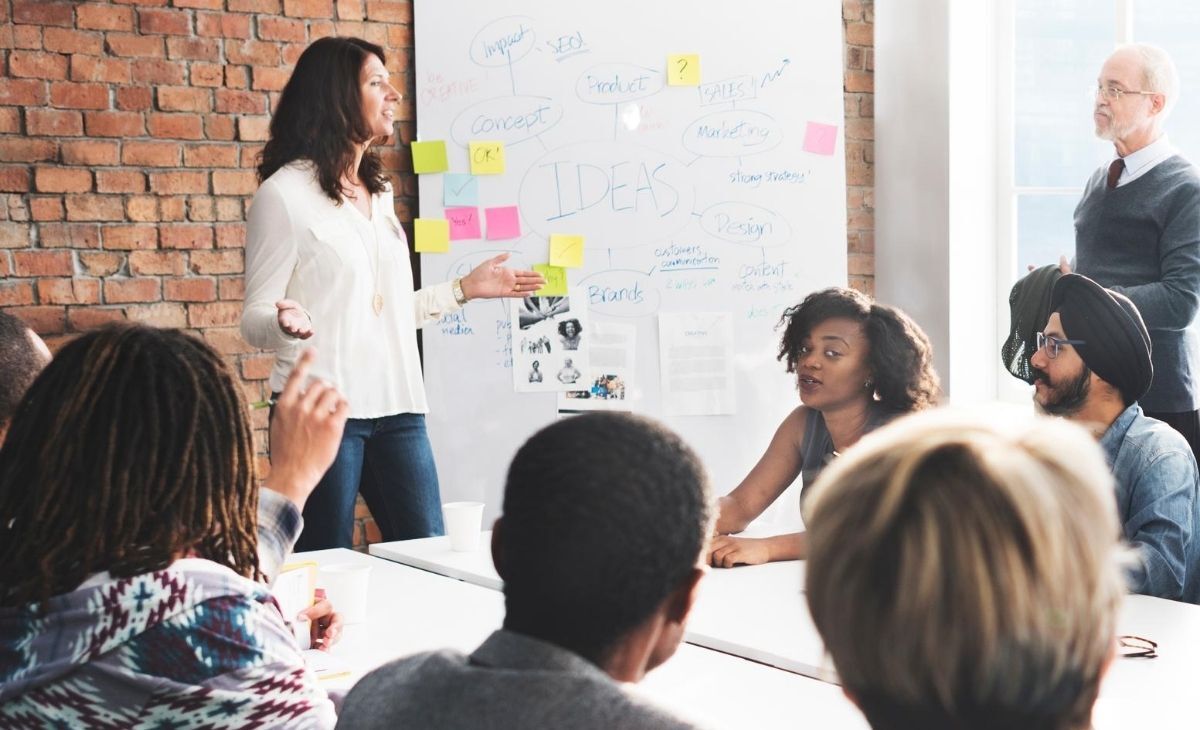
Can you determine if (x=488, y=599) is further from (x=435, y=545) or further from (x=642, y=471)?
(x=642, y=471)

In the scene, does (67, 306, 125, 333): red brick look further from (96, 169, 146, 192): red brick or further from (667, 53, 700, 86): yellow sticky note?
(667, 53, 700, 86): yellow sticky note

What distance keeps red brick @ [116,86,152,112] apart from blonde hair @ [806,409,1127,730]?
3.18 meters

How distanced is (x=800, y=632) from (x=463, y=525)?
858 millimetres

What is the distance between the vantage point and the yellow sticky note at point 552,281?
3.87 metres

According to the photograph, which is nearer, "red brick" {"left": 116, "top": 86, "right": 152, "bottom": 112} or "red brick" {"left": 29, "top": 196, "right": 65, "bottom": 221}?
"red brick" {"left": 29, "top": 196, "right": 65, "bottom": 221}

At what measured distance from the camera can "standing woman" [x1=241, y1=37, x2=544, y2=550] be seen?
292 cm

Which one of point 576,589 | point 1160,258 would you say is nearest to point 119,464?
point 576,589

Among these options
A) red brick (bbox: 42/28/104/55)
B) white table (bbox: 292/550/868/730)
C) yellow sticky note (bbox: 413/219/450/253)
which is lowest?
white table (bbox: 292/550/868/730)

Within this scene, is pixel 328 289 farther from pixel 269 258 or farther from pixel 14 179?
pixel 14 179

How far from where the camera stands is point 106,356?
1.19 metres

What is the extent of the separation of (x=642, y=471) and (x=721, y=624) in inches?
38.4

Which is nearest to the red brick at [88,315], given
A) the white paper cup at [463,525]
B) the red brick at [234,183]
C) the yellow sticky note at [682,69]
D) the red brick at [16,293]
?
the red brick at [16,293]

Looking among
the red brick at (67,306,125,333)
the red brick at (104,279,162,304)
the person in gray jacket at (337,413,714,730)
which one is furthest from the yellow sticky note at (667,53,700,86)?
the person in gray jacket at (337,413,714,730)

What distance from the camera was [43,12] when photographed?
3381 millimetres
